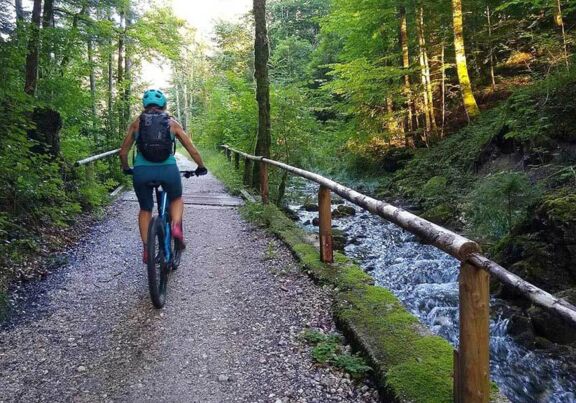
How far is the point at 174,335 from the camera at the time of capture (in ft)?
12.8

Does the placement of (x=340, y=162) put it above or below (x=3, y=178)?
above

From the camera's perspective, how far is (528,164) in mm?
9703

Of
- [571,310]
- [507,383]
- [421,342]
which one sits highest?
[571,310]

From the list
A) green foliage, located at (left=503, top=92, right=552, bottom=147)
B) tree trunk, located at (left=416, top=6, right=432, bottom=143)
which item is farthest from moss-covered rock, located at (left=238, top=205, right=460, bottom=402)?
tree trunk, located at (left=416, top=6, right=432, bottom=143)

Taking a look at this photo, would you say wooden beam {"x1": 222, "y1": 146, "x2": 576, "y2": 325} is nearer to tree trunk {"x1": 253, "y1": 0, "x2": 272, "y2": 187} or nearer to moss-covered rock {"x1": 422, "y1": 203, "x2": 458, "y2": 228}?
moss-covered rock {"x1": 422, "y1": 203, "x2": 458, "y2": 228}

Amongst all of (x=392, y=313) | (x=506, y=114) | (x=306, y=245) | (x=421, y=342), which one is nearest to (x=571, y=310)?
(x=421, y=342)

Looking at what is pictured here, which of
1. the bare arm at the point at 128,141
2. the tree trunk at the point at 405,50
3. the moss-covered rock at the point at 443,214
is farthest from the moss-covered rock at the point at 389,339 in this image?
the tree trunk at the point at 405,50

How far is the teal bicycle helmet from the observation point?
14.7 ft

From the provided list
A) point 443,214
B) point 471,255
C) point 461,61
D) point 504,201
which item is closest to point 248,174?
point 443,214

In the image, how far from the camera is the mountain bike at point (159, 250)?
167 inches

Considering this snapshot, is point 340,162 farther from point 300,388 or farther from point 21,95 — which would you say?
point 300,388

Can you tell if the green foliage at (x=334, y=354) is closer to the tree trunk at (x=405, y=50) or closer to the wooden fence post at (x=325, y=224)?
the wooden fence post at (x=325, y=224)

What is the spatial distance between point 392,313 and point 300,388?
3.76 ft

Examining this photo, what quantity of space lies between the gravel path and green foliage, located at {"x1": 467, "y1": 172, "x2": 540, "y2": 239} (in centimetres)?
363
